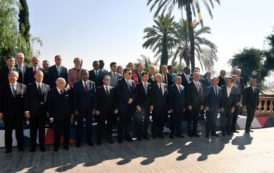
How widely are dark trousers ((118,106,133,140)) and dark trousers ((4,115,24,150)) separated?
2490mm

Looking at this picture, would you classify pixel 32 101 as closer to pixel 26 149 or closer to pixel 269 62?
pixel 26 149

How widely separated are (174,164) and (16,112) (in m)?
3.77

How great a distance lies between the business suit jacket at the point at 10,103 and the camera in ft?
20.3

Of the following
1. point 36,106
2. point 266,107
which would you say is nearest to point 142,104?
point 36,106

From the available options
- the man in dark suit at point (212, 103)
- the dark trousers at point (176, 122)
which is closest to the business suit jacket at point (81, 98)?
the dark trousers at point (176, 122)

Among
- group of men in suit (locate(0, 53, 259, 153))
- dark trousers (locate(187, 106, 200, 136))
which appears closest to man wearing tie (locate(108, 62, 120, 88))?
group of men in suit (locate(0, 53, 259, 153))

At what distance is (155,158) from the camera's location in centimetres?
607

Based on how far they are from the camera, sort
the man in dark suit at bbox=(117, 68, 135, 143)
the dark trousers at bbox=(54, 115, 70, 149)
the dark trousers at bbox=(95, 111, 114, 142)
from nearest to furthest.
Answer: the dark trousers at bbox=(54, 115, 70, 149) < the dark trousers at bbox=(95, 111, 114, 142) < the man in dark suit at bbox=(117, 68, 135, 143)

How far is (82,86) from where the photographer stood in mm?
6844

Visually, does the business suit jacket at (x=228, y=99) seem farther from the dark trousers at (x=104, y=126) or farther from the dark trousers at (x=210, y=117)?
the dark trousers at (x=104, y=126)

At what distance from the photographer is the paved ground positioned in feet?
17.6

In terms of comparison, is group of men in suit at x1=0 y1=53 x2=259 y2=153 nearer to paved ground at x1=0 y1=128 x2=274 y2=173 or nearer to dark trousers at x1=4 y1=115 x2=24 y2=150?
dark trousers at x1=4 y1=115 x2=24 y2=150

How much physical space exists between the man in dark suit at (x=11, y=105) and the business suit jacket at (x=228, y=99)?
19.3 ft

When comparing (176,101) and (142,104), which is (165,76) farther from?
(142,104)
